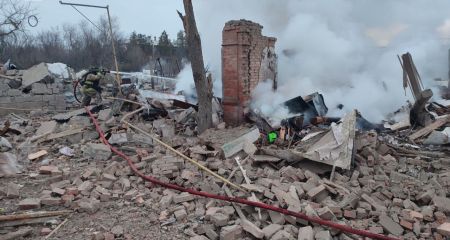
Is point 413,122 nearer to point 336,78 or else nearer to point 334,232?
point 336,78

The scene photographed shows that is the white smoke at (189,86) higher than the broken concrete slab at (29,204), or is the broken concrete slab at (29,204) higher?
the white smoke at (189,86)

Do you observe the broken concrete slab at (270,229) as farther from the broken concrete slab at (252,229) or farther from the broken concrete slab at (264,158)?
the broken concrete slab at (264,158)

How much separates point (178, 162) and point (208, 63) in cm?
882

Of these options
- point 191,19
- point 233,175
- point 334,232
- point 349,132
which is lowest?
point 334,232

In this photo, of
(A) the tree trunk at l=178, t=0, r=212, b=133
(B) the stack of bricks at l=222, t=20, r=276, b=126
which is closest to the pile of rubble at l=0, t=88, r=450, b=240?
(A) the tree trunk at l=178, t=0, r=212, b=133

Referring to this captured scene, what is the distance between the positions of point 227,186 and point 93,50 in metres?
40.7

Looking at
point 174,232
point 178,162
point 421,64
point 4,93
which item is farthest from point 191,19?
point 421,64

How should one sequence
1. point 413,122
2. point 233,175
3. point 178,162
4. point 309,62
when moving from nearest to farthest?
point 233,175
point 178,162
point 413,122
point 309,62

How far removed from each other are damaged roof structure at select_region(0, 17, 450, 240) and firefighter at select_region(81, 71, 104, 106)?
2.71 meters

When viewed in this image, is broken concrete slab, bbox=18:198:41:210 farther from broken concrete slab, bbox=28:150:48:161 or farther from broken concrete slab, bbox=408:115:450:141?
broken concrete slab, bbox=408:115:450:141

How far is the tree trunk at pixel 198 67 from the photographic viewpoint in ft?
26.7

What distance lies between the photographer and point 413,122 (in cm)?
870

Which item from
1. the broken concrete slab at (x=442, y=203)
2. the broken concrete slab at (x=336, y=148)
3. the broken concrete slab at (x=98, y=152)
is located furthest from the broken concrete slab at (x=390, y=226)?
the broken concrete slab at (x=98, y=152)

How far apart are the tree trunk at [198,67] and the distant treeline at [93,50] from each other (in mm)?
27097
